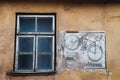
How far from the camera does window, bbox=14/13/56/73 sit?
7332mm

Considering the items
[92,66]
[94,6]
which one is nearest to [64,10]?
[94,6]

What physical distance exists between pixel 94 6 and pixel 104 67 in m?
1.49

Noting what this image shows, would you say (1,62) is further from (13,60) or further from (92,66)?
(92,66)

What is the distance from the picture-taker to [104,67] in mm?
7270

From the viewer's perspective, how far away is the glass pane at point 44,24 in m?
7.50

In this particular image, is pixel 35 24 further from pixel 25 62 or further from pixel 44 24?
pixel 25 62

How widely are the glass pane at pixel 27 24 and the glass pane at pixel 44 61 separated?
682 mm

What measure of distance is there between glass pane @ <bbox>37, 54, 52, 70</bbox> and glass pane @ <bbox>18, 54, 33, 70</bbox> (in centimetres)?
19

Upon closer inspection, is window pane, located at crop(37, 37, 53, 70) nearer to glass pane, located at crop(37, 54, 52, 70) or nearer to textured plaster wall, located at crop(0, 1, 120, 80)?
glass pane, located at crop(37, 54, 52, 70)

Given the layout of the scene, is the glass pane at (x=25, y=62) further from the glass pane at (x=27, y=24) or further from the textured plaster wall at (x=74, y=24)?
the glass pane at (x=27, y=24)

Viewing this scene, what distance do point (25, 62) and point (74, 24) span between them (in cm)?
147

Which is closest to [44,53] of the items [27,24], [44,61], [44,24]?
[44,61]

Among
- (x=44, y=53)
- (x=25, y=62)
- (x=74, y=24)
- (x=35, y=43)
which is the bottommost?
(x=25, y=62)

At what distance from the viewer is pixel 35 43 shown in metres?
7.41
